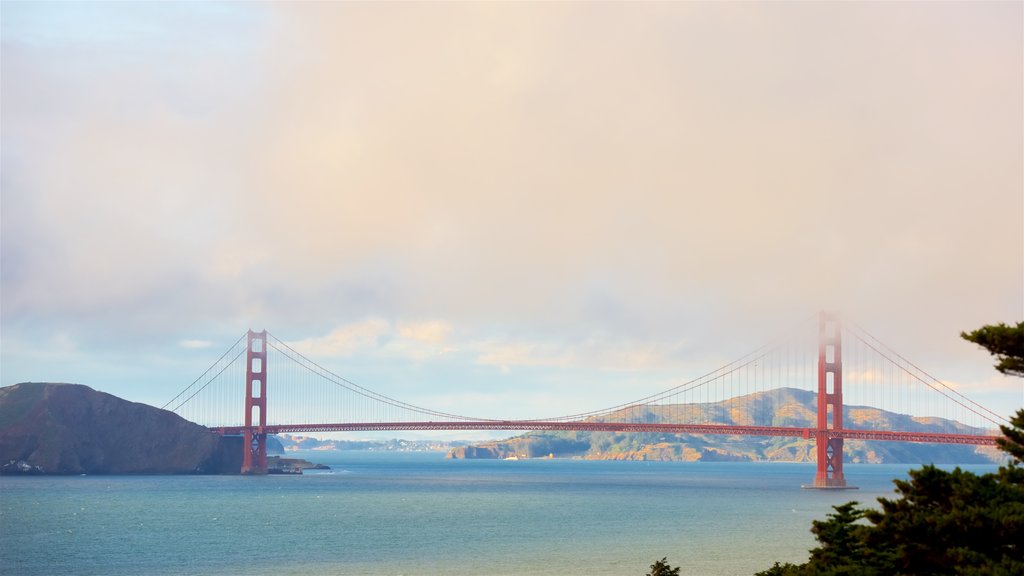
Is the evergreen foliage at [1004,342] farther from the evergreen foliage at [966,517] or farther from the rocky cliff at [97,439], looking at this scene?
the rocky cliff at [97,439]

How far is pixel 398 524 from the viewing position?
73.9 m

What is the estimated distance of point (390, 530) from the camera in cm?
6944

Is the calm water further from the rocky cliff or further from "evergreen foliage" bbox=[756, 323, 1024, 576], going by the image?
"evergreen foliage" bbox=[756, 323, 1024, 576]

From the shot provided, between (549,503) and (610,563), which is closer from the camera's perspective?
(610,563)

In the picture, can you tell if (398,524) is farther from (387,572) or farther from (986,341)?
(986,341)

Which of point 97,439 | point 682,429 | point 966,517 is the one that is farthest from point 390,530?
point 97,439

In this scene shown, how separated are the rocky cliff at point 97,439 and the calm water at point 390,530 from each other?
21.7 meters

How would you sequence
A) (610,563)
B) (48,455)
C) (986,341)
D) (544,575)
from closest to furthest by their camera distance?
(986,341), (544,575), (610,563), (48,455)

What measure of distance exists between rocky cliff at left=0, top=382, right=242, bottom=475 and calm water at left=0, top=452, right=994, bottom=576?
21.7 meters

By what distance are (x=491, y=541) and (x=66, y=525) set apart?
29.2m

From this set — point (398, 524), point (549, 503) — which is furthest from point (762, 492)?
point (398, 524)

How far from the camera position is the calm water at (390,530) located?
52.8 meters

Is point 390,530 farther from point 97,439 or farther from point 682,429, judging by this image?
point 97,439

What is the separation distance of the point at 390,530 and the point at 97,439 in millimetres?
85274
